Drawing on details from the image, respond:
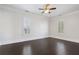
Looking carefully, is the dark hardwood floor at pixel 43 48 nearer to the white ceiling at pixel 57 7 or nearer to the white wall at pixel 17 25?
the white wall at pixel 17 25

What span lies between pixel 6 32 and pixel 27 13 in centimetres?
53

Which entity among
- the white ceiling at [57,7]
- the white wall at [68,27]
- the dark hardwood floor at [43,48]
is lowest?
the dark hardwood floor at [43,48]

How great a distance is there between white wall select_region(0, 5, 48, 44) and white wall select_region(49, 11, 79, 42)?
14 cm

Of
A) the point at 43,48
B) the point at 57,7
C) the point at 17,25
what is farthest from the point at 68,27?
the point at 17,25

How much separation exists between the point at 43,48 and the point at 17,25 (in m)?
0.69

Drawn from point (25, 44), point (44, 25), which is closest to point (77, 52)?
point (44, 25)

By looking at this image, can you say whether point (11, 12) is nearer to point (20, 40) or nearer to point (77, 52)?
point (20, 40)

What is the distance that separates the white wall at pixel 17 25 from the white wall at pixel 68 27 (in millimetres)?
137

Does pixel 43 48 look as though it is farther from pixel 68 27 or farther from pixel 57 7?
pixel 57 7

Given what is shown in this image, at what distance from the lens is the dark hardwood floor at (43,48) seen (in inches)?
67.9

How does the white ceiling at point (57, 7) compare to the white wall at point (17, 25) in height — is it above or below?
above

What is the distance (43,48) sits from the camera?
6.37ft

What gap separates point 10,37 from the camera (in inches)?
67.0

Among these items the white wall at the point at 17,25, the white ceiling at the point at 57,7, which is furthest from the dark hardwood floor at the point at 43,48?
the white ceiling at the point at 57,7
